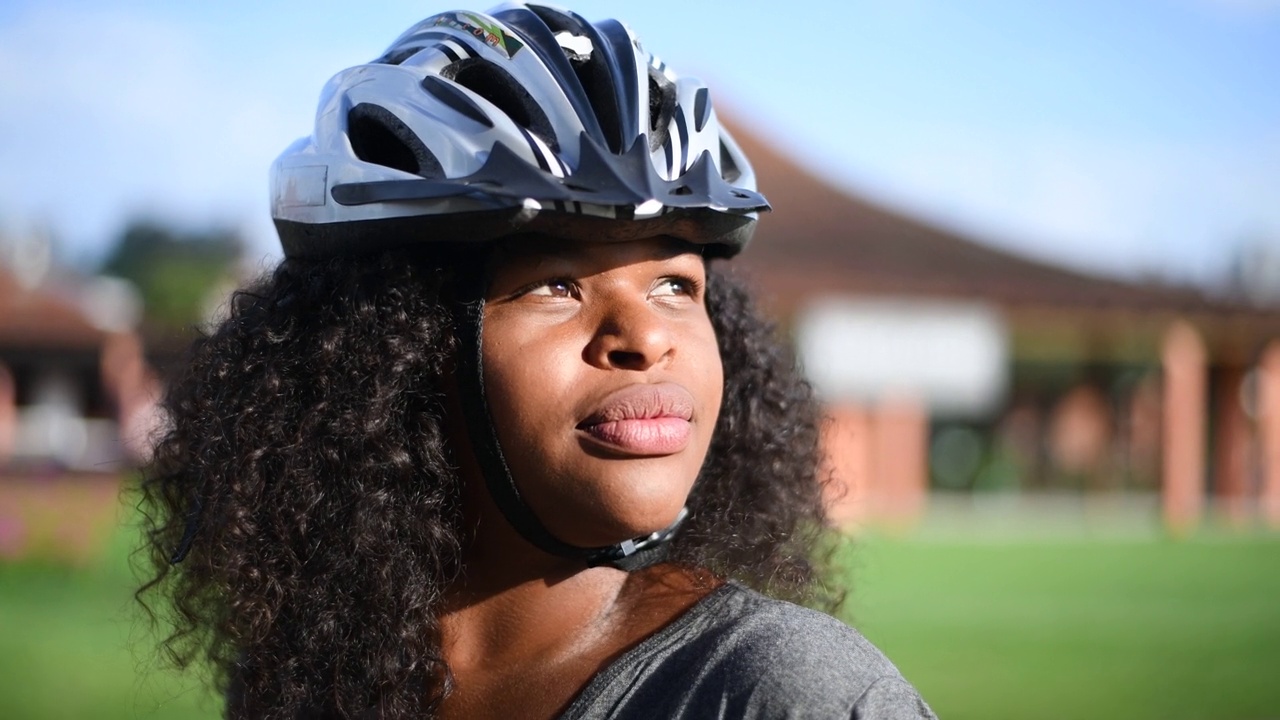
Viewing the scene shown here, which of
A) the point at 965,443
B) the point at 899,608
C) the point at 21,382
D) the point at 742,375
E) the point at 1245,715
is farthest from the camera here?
the point at 21,382

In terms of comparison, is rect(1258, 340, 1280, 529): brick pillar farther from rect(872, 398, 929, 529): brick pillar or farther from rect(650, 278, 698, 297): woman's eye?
rect(650, 278, 698, 297): woman's eye

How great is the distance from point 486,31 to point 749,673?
1243mm

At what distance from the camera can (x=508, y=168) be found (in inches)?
80.7

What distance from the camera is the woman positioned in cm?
202

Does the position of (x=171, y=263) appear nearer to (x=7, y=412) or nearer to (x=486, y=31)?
(x=7, y=412)

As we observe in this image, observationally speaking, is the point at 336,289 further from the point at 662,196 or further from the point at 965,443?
the point at 965,443

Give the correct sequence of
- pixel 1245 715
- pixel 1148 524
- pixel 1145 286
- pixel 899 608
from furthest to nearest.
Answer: pixel 1145 286 → pixel 1148 524 → pixel 899 608 → pixel 1245 715

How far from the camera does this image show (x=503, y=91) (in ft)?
7.63

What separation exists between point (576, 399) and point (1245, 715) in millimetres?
6987

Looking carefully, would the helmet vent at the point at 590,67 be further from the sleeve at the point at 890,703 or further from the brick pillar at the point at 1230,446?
the brick pillar at the point at 1230,446

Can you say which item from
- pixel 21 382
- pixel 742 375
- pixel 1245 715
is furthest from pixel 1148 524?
pixel 21 382

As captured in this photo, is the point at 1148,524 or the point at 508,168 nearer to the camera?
the point at 508,168

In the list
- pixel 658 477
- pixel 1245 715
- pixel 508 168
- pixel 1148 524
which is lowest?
pixel 1148 524

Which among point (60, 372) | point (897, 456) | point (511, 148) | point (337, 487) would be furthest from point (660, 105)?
point (60, 372)
